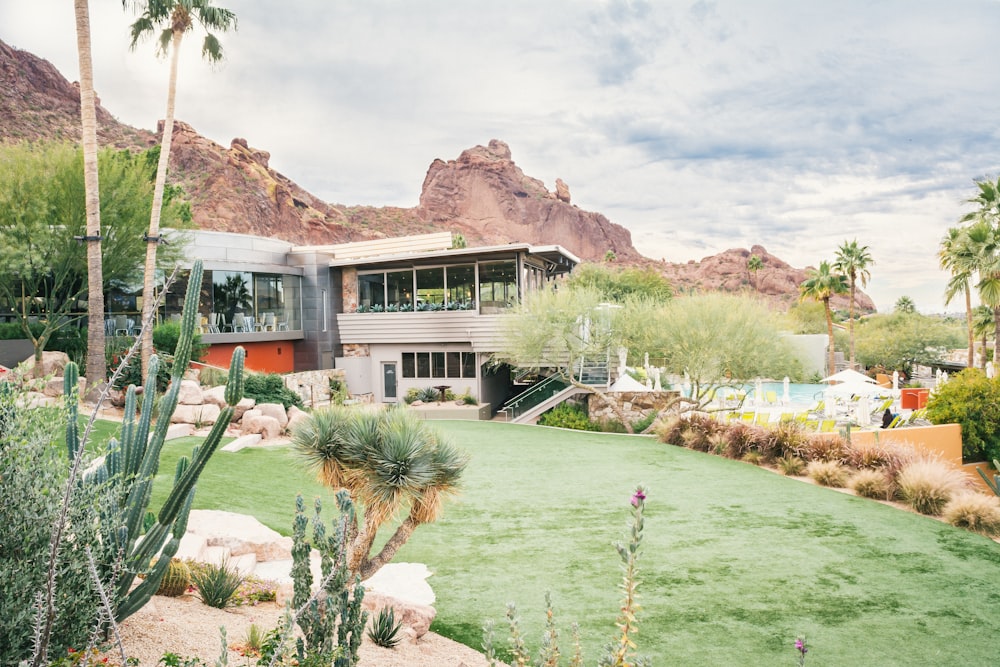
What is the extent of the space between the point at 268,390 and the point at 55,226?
23.6 ft

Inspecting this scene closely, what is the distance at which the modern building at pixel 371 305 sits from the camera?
22.9 m

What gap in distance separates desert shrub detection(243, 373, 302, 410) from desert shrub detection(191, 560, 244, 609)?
40.0ft

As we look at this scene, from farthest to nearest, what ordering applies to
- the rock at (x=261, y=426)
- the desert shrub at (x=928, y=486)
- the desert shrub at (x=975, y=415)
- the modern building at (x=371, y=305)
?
the modern building at (x=371, y=305) < the desert shrub at (x=975, y=415) < the rock at (x=261, y=426) < the desert shrub at (x=928, y=486)

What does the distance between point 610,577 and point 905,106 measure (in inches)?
1557

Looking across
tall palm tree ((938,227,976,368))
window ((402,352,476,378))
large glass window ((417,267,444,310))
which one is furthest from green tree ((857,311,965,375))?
large glass window ((417,267,444,310))

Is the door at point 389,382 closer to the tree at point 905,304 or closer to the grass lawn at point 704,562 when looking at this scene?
the grass lawn at point 704,562

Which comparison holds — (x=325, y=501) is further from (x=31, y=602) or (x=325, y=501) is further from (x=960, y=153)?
(x=960, y=153)

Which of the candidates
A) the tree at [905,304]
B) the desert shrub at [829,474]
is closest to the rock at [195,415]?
the desert shrub at [829,474]

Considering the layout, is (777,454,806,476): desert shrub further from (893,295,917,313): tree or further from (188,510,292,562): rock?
(893,295,917,313): tree

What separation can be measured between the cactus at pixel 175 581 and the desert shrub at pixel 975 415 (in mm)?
18130

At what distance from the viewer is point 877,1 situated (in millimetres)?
22594

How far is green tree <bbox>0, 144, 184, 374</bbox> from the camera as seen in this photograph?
15.5 meters

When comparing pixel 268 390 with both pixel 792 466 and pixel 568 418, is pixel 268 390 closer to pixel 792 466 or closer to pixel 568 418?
pixel 568 418

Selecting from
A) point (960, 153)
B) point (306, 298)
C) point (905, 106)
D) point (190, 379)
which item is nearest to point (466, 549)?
point (190, 379)
